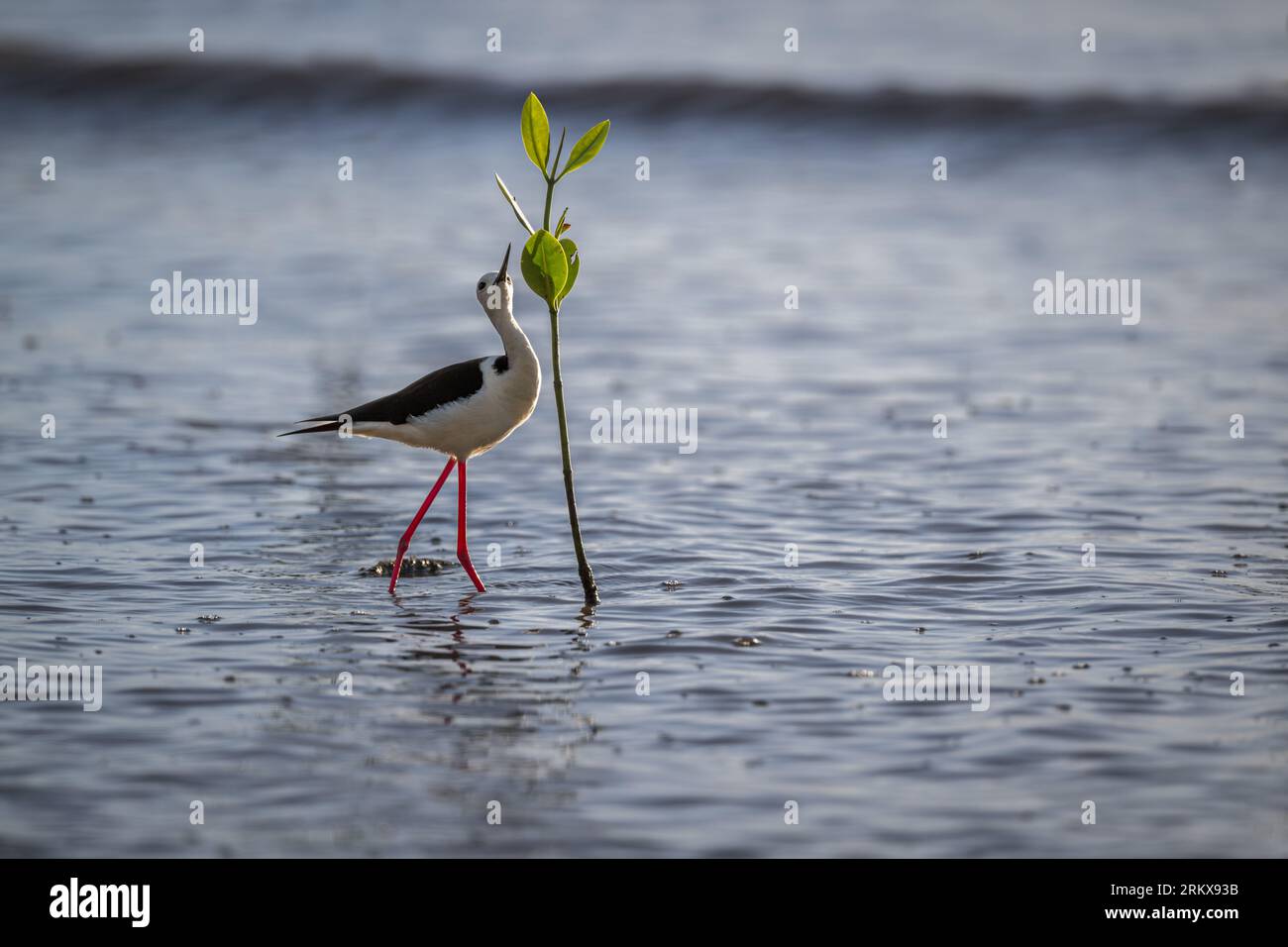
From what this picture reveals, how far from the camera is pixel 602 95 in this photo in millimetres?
24391

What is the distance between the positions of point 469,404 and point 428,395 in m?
0.22

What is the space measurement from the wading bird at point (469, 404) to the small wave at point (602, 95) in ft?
53.2

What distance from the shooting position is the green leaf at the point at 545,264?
6.97 metres

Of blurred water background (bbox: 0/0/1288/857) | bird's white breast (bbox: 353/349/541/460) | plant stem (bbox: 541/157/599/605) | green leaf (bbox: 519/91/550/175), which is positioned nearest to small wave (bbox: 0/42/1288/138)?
blurred water background (bbox: 0/0/1288/857)

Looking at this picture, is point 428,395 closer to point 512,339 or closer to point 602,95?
point 512,339

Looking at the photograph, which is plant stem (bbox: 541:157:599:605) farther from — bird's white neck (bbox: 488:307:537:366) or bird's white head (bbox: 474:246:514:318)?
bird's white head (bbox: 474:246:514:318)

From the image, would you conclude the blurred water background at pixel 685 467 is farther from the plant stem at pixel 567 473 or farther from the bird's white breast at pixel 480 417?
the bird's white breast at pixel 480 417

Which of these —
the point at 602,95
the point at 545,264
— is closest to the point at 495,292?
the point at 545,264

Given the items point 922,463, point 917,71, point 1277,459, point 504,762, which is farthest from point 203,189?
point 504,762

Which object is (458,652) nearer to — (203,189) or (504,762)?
(504,762)

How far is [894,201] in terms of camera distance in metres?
19.7

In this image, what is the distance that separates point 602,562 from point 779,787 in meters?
3.02

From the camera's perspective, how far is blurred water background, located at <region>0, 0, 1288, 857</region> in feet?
18.4

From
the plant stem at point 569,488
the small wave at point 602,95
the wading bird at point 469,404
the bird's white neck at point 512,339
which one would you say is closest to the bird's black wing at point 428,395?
the wading bird at point 469,404
